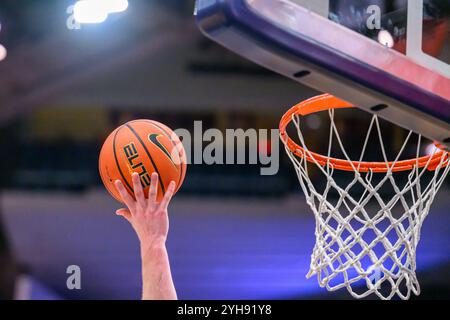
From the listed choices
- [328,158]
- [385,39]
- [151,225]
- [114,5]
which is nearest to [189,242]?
[114,5]

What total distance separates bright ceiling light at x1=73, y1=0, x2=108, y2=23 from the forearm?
1.31 meters

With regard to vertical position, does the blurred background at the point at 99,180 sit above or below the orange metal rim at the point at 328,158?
above

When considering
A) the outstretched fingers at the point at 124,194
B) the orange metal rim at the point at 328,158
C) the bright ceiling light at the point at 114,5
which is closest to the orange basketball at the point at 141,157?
the outstretched fingers at the point at 124,194

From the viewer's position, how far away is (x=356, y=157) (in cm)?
356

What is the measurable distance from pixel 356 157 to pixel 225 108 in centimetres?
65

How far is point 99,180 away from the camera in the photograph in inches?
146

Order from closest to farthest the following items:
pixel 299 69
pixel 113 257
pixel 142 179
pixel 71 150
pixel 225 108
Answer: pixel 299 69
pixel 142 179
pixel 113 257
pixel 225 108
pixel 71 150

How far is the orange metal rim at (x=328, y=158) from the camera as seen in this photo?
187 cm

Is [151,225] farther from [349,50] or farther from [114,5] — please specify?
[114,5]

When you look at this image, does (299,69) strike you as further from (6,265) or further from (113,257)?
(6,265)

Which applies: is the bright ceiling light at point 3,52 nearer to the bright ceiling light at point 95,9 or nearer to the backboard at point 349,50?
the bright ceiling light at point 95,9

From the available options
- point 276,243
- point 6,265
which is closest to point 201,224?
→ point 276,243

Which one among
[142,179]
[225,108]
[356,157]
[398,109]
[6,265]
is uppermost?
[225,108]

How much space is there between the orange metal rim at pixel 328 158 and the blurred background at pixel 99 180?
117cm
